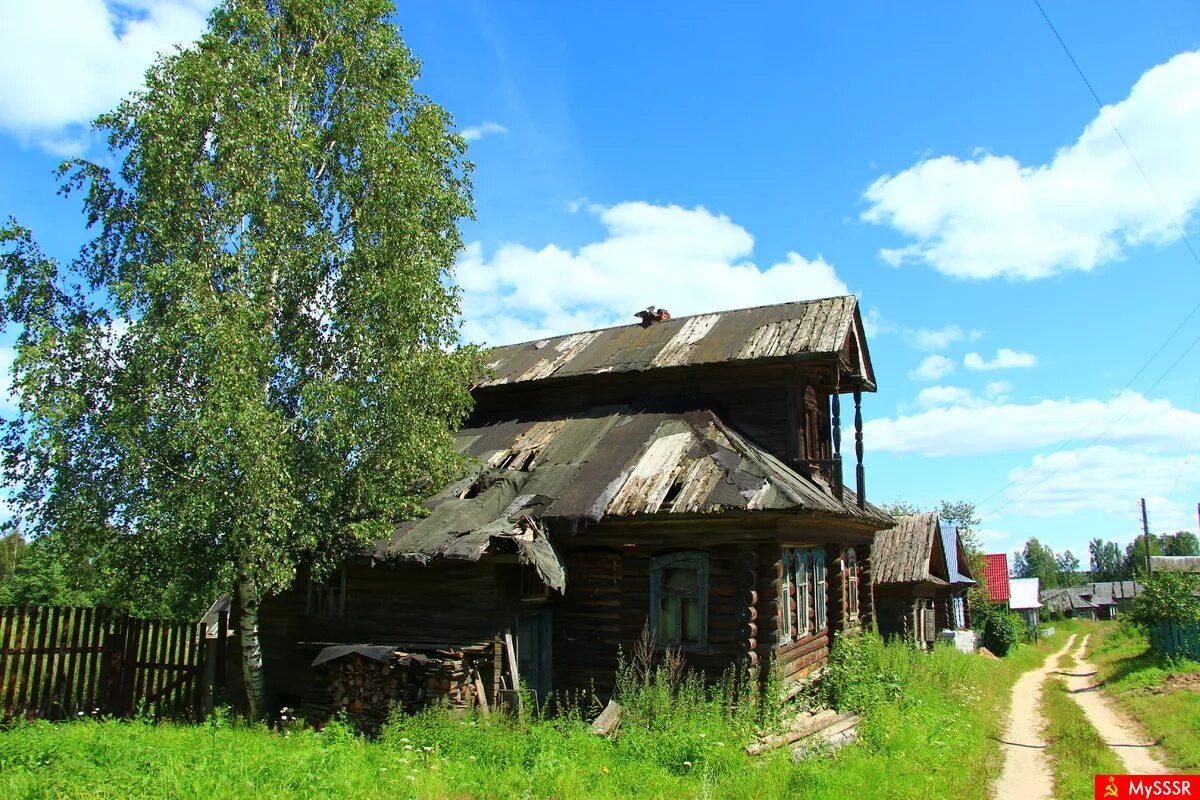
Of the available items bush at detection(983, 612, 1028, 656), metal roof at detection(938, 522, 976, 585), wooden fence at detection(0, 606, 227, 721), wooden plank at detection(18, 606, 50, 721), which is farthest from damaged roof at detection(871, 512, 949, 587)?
wooden plank at detection(18, 606, 50, 721)

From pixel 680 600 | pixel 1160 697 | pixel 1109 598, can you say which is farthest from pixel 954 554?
pixel 1109 598

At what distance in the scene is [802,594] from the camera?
14.6 metres

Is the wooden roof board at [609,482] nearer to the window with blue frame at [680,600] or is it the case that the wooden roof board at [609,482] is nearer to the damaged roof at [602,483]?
the damaged roof at [602,483]

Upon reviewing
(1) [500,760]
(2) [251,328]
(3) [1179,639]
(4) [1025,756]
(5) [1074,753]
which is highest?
(2) [251,328]

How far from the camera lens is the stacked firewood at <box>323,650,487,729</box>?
1131 cm

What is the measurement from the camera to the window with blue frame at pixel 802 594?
13.6 m

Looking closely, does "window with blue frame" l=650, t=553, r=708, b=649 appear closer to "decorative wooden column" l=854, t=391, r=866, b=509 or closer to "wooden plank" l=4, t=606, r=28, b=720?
"decorative wooden column" l=854, t=391, r=866, b=509

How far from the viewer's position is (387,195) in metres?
13.4

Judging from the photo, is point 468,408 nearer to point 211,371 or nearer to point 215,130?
point 211,371

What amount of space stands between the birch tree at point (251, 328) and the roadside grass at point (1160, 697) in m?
12.3

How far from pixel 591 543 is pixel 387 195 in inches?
272

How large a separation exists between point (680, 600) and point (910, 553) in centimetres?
1532

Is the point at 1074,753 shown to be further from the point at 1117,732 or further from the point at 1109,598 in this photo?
the point at 1109,598

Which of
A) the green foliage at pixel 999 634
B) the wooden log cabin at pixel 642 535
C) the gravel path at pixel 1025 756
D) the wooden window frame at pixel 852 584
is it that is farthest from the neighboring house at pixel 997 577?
the wooden log cabin at pixel 642 535
